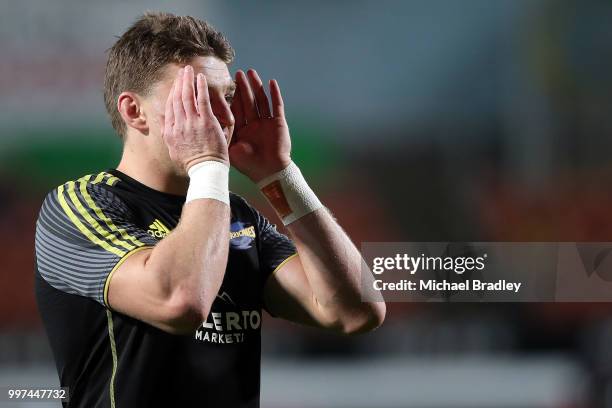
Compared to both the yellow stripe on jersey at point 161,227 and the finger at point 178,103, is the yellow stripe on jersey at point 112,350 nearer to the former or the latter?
the yellow stripe on jersey at point 161,227

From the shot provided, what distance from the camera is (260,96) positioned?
2393mm

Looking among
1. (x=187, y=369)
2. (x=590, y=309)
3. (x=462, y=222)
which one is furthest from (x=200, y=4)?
(x=187, y=369)

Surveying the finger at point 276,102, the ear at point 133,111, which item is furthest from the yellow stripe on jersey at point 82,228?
the finger at point 276,102

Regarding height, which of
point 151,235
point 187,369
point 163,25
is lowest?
point 187,369

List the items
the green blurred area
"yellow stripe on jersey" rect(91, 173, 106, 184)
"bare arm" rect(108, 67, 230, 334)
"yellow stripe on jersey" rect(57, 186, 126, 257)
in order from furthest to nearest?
the green blurred area, "yellow stripe on jersey" rect(91, 173, 106, 184), "yellow stripe on jersey" rect(57, 186, 126, 257), "bare arm" rect(108, 67, 230, 334)

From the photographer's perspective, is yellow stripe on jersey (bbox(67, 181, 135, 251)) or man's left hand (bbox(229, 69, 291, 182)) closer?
yellow stripe on jersey (bbox(67, 181, 135, 251))

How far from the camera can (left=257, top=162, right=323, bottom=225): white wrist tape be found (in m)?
2.29

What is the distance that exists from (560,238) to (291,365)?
2164mm

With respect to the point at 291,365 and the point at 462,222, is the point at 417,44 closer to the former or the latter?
the point at 462,222

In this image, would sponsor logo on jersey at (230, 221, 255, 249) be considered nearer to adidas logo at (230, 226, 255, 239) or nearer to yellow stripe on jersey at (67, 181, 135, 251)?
adidas logo at (230, 226, 255, 239)

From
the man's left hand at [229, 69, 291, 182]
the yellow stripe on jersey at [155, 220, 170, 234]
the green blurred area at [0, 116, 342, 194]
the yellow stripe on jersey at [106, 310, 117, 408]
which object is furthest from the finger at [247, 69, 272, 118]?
the green blurred area at [0, 116, 342, 194]

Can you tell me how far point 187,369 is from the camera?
207cm

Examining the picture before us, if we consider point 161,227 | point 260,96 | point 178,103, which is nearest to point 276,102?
point 260,96

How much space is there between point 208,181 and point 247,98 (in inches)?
16.5
